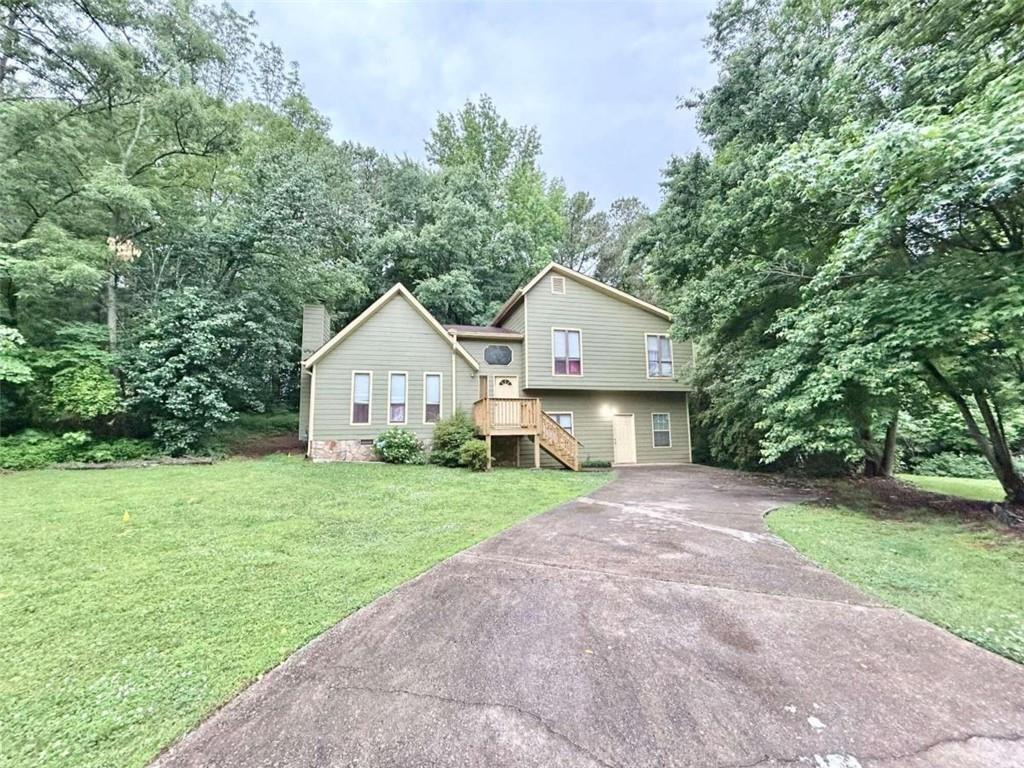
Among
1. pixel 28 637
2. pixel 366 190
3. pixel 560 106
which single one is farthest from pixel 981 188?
pixel 366 190

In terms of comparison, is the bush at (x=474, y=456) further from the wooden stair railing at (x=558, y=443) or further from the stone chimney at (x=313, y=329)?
the stone chimney at (x=313, y=329)

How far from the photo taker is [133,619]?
3.29m

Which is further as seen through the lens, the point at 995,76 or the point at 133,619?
the point at 995,76

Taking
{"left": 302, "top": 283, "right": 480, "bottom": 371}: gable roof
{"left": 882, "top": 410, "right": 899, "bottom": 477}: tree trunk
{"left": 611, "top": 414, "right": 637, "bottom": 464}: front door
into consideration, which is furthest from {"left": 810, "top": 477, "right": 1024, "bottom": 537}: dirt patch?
{"left": 302, "top": 283, "right": 480, "bottom": 371}: gable roof

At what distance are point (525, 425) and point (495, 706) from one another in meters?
10.6

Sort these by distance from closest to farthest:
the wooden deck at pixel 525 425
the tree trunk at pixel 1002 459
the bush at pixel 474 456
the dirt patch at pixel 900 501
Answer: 1. the dirt patch at pixel 900 501
2. the tree trunk at pixel 1002 459
3. the bush at pixel 474 456
4. the wooden deck at pixel 525 425

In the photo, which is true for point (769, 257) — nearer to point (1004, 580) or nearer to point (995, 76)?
point (995, 76)

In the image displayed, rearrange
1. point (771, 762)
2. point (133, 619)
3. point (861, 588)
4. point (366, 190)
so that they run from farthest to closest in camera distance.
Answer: point (366, 190) → point (861, 588) → point (133, 619) → point (771, 762)

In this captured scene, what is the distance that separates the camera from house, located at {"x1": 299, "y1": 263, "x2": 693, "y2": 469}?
12.9 m

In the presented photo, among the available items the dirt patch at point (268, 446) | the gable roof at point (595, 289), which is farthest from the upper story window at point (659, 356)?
the dirt patch at point (268, 446)

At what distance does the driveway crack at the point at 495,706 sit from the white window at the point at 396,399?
11075 millimetres

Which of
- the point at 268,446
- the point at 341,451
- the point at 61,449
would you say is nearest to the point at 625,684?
the point at 341,451

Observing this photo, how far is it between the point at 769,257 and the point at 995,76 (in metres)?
4.62

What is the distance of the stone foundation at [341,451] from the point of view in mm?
12438
